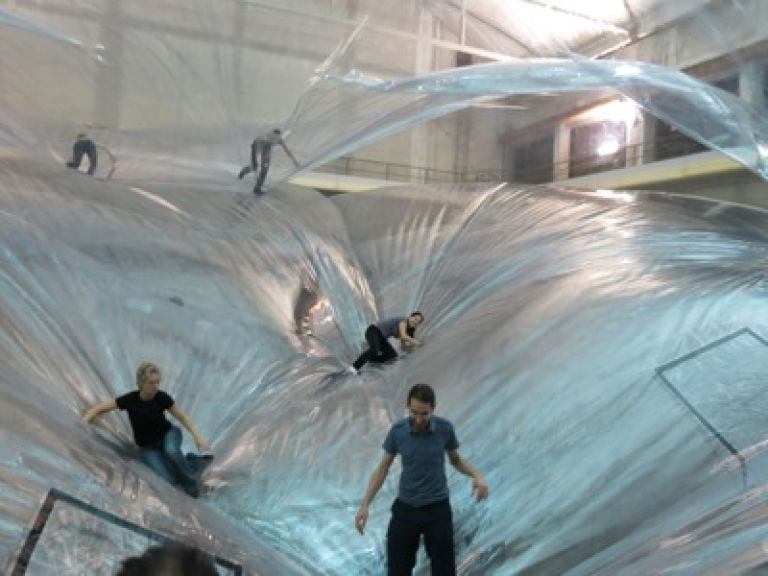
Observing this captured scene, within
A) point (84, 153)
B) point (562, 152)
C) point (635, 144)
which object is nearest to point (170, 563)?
point (84, 153)

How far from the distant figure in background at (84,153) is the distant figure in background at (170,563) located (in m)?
2.94

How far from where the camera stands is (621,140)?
30.1 feet

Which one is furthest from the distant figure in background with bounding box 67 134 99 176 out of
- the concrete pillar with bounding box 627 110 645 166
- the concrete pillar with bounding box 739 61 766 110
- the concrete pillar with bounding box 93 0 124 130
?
the concrete pillar with bounding box 627 110 645 166

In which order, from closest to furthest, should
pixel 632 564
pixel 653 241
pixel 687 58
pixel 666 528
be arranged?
pixel 632 564 < pixel 666 528 < pixel 687 58 < pixel 653 241

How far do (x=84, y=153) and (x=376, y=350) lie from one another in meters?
2.04

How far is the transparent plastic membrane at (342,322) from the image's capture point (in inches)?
86.7

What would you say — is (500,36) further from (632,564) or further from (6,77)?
(632,564)

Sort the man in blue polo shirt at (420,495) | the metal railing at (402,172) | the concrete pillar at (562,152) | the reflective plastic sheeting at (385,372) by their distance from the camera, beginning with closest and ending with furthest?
1. the reflective plastic sheeting at (385,372)
2. the man in blue polo shirt at (420,495)
3. the metal railing at (402,172)
4. the concrete pillar at (562,152)

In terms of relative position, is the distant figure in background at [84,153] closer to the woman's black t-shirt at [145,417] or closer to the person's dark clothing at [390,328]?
the person's dark clothing at [390,328]

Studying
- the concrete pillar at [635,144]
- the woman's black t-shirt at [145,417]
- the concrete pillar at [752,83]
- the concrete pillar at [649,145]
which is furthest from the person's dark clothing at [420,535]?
the concrete pillar at [649,145]

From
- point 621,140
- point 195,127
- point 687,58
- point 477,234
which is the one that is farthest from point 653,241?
point 621,140

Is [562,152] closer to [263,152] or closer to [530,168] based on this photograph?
[530,168]

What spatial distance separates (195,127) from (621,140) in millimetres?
6523

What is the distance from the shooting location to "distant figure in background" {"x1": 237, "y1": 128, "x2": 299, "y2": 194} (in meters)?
4.01
